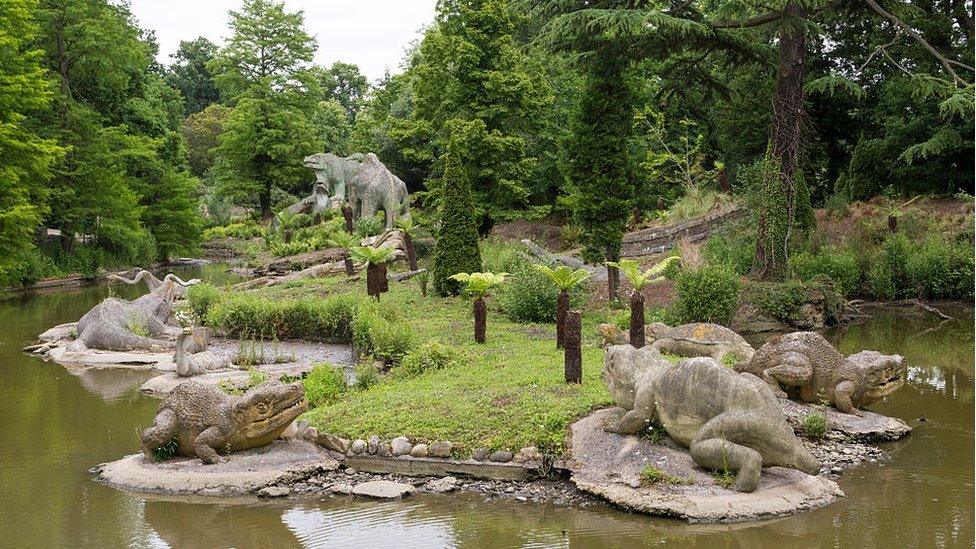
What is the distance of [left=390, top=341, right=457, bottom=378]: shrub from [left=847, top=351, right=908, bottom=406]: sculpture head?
5.43 meters

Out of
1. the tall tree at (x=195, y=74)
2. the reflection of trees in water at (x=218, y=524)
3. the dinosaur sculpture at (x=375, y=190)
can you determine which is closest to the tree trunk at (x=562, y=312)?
the reflection of trees in water at (x=218, y=524)

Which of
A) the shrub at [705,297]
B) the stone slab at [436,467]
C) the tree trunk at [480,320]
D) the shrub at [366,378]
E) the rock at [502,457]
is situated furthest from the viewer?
the shrub at [705,297]

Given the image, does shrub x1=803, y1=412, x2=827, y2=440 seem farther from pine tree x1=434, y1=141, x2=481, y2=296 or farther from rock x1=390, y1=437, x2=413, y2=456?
pine tree x1=434, y1=141, x2=481, y2=296

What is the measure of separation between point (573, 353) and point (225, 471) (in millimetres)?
A: 4332

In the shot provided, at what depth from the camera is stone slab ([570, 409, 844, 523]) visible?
8203 millimetres

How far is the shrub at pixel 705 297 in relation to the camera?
17.0m

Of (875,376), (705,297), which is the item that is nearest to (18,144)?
(705,297)

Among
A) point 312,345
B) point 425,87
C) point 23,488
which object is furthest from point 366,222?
point 23,488

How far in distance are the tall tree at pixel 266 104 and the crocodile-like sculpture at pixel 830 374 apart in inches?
1374

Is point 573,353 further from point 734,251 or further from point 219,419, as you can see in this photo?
point 734,251

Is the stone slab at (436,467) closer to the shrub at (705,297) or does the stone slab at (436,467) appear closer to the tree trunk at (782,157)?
the shrub at (705,297)

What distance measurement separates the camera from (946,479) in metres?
9.41

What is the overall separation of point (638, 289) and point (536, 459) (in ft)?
17.4

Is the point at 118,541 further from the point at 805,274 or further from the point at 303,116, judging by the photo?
the point at 303,116
